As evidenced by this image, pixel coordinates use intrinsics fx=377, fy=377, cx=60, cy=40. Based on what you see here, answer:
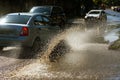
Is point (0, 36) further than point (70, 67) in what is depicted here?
Yes

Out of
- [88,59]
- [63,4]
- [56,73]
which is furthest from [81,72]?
[63,4]

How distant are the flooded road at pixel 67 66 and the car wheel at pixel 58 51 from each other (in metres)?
0.14

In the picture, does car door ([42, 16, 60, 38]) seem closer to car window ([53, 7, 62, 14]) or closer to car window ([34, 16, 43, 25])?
car window ([34, 16, 43, 25])

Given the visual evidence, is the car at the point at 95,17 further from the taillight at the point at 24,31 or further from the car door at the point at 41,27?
the taillight at the point at 24,31

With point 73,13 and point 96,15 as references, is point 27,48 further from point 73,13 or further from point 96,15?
point 73,13

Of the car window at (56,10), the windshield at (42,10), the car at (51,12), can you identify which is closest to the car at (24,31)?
the car at (51,12)

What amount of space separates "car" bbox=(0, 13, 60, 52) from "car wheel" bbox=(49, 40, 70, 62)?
1042 millimetres

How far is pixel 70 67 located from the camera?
35.3 feet

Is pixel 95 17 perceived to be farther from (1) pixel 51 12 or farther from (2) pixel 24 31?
(2) pixel 24 31

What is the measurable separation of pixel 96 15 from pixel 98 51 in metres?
21.7

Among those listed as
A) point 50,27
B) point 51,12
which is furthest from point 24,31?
point 51,12

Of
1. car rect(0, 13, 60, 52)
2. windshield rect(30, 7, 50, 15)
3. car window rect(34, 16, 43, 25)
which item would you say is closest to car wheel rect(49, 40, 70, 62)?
car rect(0, 13, 60, 52)

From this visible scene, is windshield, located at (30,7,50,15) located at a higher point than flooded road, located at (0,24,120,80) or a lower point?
lower

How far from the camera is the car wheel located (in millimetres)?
12438
